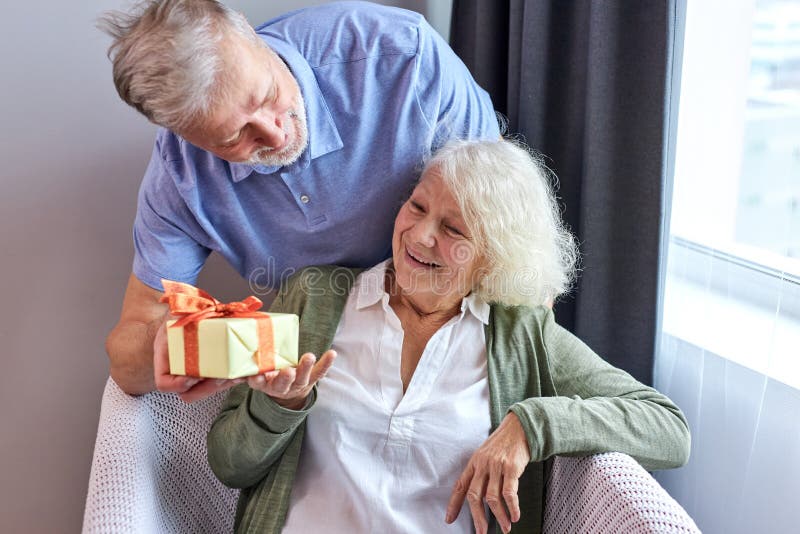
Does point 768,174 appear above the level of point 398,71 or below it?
below

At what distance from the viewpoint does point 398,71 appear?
1.54m

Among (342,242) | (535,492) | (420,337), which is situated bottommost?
(535,492)

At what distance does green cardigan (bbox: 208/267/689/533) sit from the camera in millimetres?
1330

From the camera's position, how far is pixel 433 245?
144cm

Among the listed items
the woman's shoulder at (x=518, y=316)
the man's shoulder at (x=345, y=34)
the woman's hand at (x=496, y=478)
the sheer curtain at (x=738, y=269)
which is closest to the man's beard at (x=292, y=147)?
the man's shoulder at (x=345, y=34)

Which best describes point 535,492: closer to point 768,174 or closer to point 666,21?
point 768,174

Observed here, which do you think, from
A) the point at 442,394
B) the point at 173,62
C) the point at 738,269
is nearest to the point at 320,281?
the point at 442,394

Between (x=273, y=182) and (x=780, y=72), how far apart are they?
942mm

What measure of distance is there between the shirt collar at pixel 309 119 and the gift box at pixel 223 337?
1.19 feet

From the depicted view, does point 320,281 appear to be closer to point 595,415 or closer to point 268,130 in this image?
point 268,130

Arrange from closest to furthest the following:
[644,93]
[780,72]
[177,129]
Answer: [177,129]
[780,72]
[644,93]

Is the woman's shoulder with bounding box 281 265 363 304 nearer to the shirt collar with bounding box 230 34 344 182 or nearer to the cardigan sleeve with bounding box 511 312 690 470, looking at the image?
the shirt collar with bounding box 230 34 344 182

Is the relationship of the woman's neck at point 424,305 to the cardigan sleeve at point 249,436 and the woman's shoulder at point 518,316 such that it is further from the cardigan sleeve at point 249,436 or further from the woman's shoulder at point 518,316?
the cardigan sleeve at point 249,436

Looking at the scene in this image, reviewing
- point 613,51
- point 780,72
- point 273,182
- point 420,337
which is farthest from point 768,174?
point 273,182
